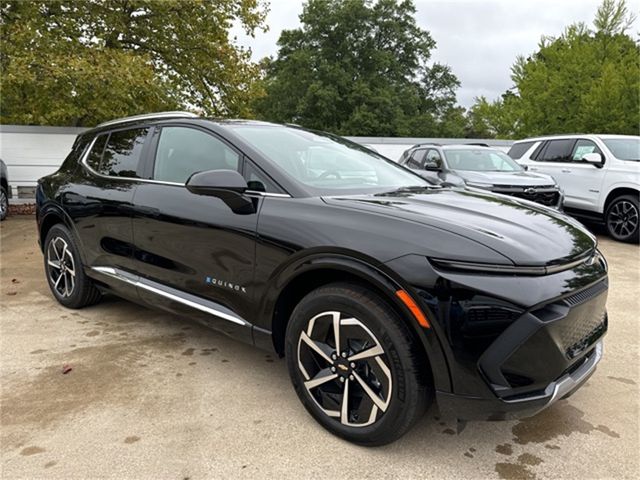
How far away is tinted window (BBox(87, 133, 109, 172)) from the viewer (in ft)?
12.6

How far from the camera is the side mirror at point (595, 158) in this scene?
7759 mm

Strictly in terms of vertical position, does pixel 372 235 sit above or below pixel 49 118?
below

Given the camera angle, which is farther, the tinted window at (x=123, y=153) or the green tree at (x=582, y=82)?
the green tree at (x=582, y=82)

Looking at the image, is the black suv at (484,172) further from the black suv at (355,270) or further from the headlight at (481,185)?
the black suv at (355,270)

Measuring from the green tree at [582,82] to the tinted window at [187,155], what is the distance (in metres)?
15.8

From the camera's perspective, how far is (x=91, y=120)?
11.7m

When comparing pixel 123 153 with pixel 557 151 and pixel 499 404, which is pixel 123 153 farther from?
pixel 557 151

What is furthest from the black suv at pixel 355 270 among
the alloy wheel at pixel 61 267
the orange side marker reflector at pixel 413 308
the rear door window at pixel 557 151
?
the rear door window at pixel 557 151

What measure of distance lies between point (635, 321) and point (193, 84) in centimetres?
1189

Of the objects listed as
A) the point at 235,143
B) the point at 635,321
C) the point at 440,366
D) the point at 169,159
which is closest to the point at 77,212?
the point at 169,159

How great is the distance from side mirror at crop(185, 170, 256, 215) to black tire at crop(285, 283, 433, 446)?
65 cm

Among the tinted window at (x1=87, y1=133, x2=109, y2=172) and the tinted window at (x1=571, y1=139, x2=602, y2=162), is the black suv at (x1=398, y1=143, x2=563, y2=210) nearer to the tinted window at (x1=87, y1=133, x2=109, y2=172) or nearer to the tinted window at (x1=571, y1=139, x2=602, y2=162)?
the tinted window at (x1=571, y1=139, x2=602, y2=162)

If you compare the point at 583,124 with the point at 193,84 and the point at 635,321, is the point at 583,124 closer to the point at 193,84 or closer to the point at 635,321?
the point at 193,84

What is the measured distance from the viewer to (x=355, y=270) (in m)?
2.11
